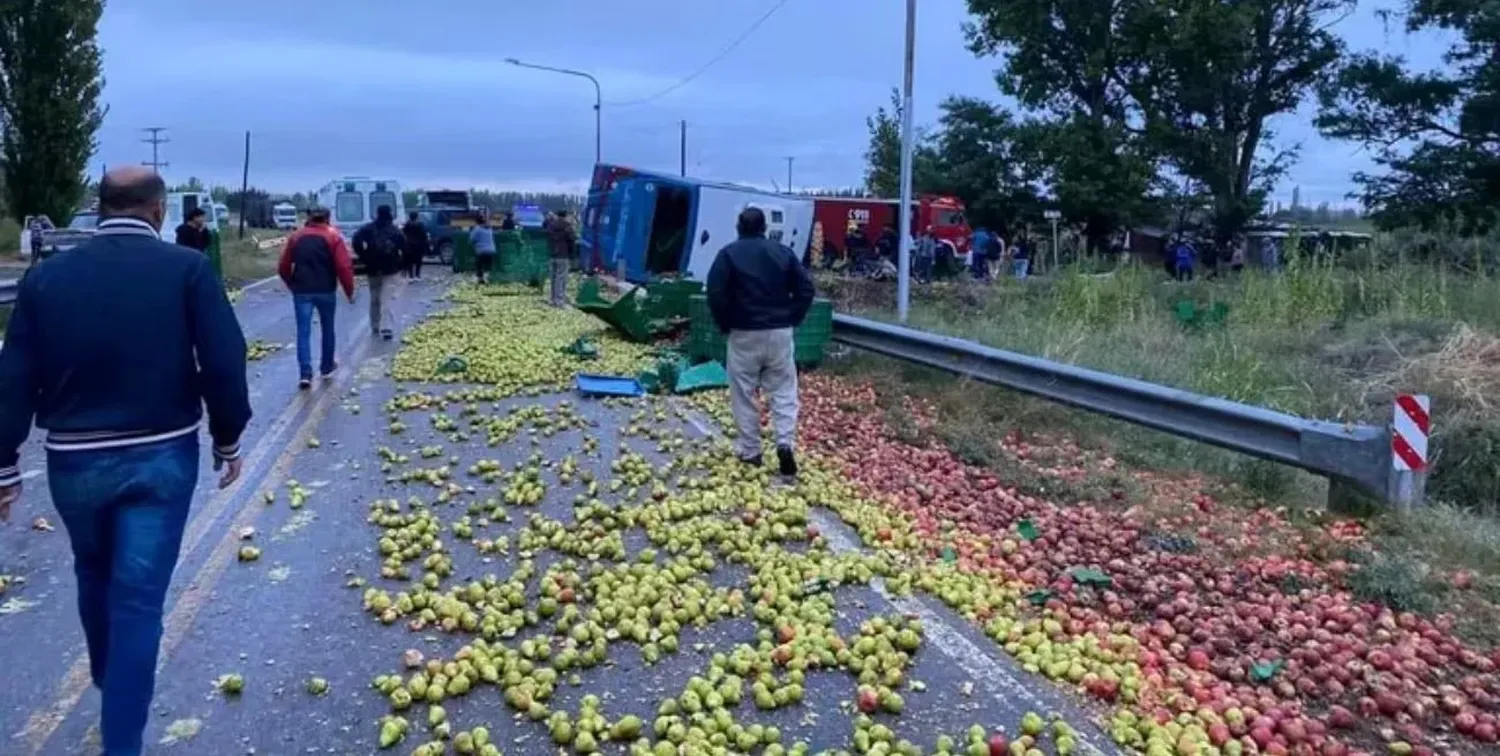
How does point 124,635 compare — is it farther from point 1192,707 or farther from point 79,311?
point 1192,707

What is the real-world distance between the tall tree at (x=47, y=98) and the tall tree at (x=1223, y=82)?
3640cm

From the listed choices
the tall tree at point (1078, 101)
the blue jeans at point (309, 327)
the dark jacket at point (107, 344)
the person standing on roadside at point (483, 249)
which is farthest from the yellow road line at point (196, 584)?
the tall tree at point (1078, 101)

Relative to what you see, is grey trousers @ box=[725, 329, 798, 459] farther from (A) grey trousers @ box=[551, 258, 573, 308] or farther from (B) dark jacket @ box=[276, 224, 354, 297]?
(A) grey trousers @ box=[551, 258, 573, 308]

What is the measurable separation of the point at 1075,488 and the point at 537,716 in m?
4.67

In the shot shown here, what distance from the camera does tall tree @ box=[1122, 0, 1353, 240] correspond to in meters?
45.5

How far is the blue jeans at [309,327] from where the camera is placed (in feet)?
42.8

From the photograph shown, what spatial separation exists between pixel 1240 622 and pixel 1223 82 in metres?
45.4

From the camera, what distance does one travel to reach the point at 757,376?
9.21m

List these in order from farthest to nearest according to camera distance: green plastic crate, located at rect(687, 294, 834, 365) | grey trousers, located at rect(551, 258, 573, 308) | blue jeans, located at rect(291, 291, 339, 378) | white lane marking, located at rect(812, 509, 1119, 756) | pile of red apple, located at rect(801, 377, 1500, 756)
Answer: grey trousers, located at rect(551, 258, 573, 308)
green plastic crate, located at rect(687, 294, 834, 365)
blue jeans, located at rect(291, 291, 339, 378)
white lane marking, located at rect(812, 509, 1119, 756)
pile of red apple, located at rect(801, 377, 1500, 756)

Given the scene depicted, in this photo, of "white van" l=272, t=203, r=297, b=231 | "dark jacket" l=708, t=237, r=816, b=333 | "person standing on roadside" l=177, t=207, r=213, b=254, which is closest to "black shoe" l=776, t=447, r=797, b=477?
"dark jacket" l=708, t=237, r=816, b=333

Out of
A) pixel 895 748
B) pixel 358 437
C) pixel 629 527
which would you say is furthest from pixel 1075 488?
pixel 358 437

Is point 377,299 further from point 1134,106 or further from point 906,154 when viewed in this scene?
point 1134,106

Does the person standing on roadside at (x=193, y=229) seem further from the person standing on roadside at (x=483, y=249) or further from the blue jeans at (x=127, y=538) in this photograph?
the blue jeans at (x=127, y=538)

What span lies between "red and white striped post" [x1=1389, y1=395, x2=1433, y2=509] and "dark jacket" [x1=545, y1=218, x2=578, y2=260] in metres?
18.9
